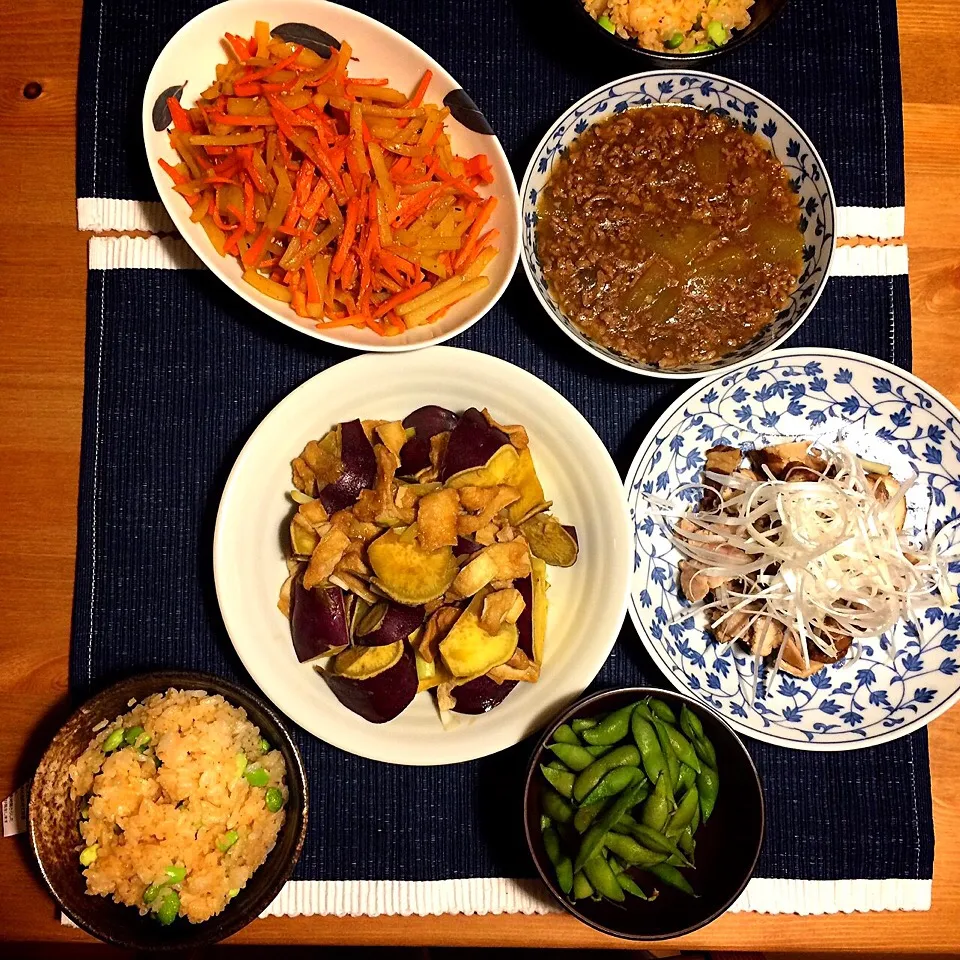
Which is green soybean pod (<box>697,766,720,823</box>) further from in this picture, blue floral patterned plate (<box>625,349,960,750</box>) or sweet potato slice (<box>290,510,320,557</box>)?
sweet potato slice (<box>290,510,320,557</box>)

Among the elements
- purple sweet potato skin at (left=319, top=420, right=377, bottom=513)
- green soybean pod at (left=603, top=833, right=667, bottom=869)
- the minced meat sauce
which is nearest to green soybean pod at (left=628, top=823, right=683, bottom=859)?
green soybean pod at (left=603, top=833, right=667, bottom=869)

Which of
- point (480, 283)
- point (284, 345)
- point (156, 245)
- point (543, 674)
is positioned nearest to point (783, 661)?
point (543, 674)

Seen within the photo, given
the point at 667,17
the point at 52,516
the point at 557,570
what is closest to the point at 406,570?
the point at 557,570

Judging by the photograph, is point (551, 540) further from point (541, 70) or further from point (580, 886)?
point (541, 70)

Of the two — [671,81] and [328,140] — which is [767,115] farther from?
[328,140]

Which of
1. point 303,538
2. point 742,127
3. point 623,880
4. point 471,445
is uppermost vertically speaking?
point 742,127
